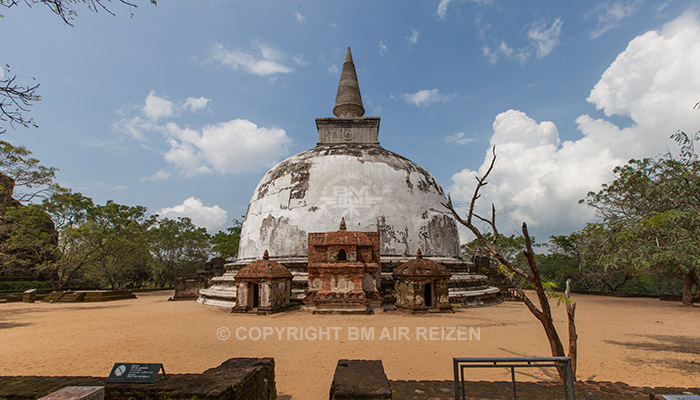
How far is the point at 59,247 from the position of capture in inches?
770

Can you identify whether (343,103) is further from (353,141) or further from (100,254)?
(100,254)

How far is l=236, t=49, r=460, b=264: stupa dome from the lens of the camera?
568 inches

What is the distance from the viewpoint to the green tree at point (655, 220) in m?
8.55

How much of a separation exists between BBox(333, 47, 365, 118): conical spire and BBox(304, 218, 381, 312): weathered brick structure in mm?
9834

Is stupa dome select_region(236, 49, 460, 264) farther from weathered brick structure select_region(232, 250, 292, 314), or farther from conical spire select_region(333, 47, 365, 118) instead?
conical spire select_region(333, 47, 365, 118)

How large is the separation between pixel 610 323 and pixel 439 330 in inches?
223

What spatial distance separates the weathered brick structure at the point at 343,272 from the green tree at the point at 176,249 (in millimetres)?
19554

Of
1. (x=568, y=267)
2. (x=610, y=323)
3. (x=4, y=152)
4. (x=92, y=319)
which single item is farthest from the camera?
(x=568, y=267)

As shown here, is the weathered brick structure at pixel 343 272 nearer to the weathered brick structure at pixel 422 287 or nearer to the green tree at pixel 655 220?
the weathered brick structure at pixel 422 287

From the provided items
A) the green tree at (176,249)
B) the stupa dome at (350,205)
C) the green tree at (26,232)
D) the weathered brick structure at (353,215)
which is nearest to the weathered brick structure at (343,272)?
the weathered brick structure at (353,215)

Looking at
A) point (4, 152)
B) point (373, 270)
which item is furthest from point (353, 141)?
point (4, 152)

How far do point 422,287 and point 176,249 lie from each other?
80.8 ft

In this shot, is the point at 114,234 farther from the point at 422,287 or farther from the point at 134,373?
the point at 134,373

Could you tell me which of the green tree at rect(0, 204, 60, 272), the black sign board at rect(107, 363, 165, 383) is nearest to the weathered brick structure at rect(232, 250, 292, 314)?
the black sign board at rect(107, 363, 165, 383)
